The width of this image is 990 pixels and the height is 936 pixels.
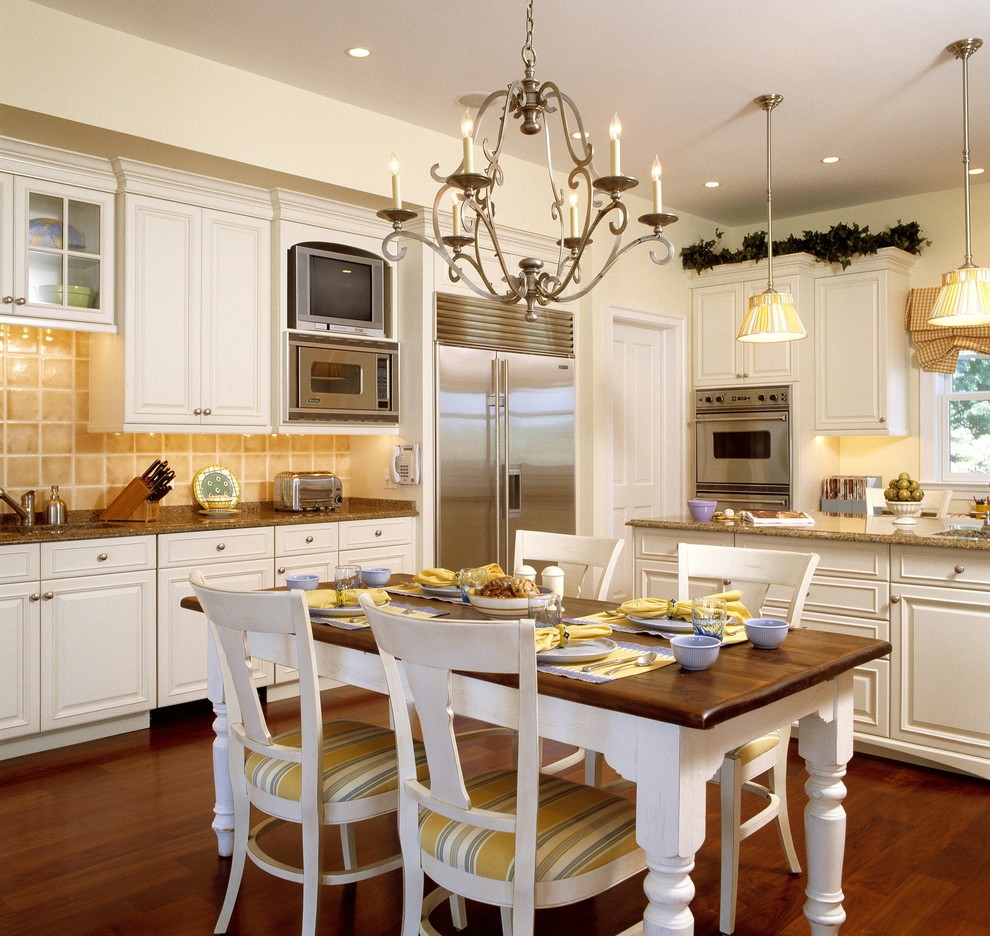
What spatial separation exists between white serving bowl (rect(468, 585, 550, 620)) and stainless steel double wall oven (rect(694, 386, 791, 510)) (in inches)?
161

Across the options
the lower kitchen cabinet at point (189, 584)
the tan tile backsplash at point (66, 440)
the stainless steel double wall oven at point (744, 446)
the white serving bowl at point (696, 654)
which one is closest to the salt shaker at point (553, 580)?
the white serving bowl at point (696, 654)

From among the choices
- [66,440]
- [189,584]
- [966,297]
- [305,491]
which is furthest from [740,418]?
[66,440]

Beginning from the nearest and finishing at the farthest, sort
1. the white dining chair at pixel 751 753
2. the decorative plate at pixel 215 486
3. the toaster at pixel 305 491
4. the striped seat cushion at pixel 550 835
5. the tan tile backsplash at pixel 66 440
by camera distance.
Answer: the striped seat cushion at pixel 550 835 < the white dining chair at pixel 751 753 < the tan tile backsplash at pixel 66 440 < the decorative plate at pixel 215 486 < the toaster at pixel 305 491

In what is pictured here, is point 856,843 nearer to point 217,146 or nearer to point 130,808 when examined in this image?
point 130,808

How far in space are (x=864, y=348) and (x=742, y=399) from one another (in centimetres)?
84

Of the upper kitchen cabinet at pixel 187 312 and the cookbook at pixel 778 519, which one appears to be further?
the upper kitchen cabinet at pixel 187 312

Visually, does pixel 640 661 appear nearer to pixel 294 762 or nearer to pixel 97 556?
pixel 294 762

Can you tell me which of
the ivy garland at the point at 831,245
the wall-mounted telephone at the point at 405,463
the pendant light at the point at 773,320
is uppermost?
the ivy garland at the point at 831,245

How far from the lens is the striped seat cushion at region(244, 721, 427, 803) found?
204cm

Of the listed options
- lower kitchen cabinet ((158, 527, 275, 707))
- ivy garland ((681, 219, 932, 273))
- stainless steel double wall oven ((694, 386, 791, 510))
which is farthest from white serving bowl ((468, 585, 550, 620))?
ivy garland ((681, 219, 932, 273))

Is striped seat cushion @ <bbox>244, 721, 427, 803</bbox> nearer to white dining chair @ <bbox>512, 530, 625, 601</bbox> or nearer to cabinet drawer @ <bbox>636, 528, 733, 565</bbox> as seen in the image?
white dining chair @ <bbox>512, 530, 625, 601</bbox>

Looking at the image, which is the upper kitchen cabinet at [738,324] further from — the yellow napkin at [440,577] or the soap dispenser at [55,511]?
the soap dispenser at [55,511]

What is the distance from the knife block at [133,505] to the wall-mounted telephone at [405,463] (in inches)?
50.6

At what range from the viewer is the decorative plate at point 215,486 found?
4.27 m
